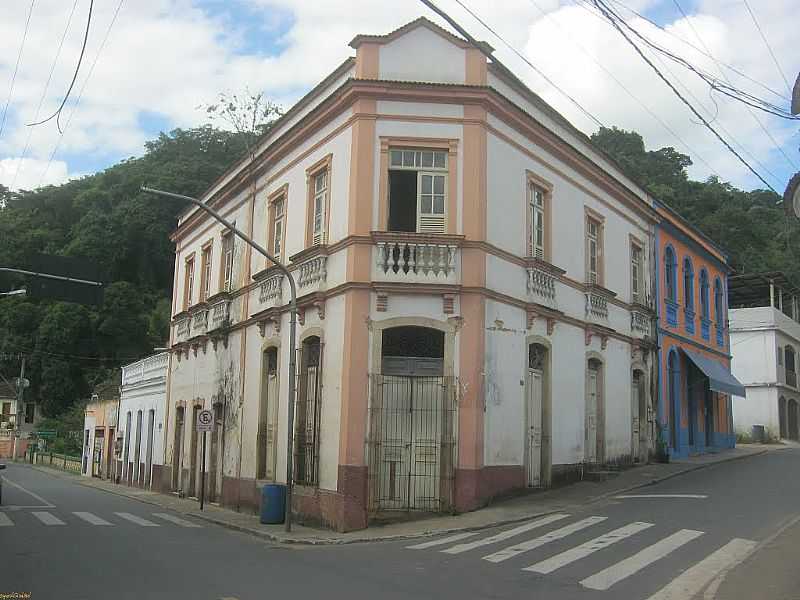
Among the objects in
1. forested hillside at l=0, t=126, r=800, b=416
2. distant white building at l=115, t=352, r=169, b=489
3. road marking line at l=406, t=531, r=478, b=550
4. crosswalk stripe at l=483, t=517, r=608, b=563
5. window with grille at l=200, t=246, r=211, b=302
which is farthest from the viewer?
forested hillside at l=0, t=126, r=800, b=416

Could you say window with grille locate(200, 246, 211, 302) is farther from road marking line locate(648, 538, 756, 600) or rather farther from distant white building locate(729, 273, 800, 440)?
distant white building locate(729, 273, 800, 440)

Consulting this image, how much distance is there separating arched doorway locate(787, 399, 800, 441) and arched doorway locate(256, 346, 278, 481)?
33019 mm

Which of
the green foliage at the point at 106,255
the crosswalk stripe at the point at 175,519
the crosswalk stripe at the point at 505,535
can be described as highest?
the green foliage at the point at 106,255

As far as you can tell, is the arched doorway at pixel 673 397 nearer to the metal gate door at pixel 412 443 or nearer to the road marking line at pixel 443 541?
the metal gate door at pixel 412 443

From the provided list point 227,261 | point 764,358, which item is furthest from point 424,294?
point 764,358

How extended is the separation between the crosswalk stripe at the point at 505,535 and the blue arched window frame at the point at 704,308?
16.6 m

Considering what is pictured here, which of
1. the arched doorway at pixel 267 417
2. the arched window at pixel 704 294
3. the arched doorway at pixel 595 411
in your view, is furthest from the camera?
the arched window at pixel 704 294

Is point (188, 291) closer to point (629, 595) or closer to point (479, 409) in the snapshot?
point (479, 409)

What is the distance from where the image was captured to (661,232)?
25.7 metres

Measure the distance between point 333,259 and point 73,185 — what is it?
2028 inches

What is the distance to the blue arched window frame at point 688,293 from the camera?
27672mm

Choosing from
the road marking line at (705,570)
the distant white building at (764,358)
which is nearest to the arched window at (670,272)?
the distant white building at (764,358)

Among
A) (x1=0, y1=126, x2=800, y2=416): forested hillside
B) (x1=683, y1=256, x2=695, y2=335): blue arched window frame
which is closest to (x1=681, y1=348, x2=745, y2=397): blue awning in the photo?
(x1=683, y1=256, x2=695, y2=335): blue arched window frame

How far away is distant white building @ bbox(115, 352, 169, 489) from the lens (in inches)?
1163
